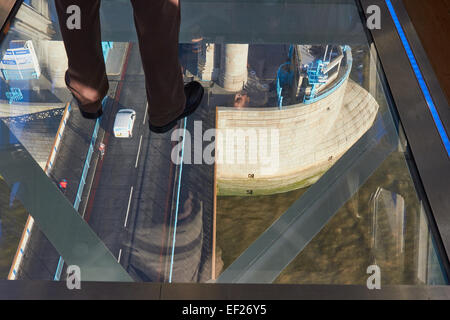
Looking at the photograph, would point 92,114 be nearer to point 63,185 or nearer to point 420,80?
point 63,185

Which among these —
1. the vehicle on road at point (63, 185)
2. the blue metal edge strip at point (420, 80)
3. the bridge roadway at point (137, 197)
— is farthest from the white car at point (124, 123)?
the blue metal edge strip at point (420, 80)

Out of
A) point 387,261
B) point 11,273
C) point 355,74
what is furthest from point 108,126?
point 387,261

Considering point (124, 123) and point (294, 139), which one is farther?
point (294, 139)

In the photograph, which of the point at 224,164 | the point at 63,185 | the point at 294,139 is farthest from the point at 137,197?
the point at 294,139

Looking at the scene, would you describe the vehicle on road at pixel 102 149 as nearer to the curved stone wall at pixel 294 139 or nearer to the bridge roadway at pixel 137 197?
the bridge roadway at pixel 137 197

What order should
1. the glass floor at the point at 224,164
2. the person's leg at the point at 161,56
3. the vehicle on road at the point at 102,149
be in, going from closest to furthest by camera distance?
the glass floor at the point at 224,164
the person's leg at the point at 161,56
the vehicle on road at the point at 102,149
